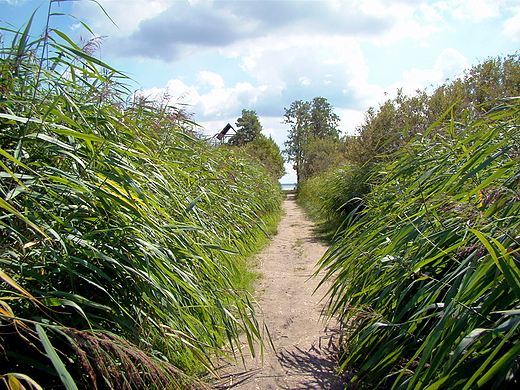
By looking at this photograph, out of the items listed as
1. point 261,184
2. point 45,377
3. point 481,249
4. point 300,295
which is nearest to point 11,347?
point 45,377

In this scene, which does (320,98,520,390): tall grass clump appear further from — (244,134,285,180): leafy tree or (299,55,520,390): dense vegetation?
(244,134,285,180): leafy tree

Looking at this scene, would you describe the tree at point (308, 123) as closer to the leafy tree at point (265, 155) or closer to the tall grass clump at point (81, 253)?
the leafy tree at point (265, 155)

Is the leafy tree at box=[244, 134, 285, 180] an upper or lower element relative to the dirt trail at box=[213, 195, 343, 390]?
upper

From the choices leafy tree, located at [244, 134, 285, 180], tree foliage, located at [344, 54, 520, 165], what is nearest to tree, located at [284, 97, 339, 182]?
leafy tree, located at [244, 134, 285, 180]

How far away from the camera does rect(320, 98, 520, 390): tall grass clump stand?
150 cm

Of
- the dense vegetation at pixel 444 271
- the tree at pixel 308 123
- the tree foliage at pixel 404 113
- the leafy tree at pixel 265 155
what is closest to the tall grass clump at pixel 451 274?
the dense vegetation at pixel 444 271

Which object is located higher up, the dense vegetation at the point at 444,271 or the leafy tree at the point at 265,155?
the leafy tree at the point at 265,155

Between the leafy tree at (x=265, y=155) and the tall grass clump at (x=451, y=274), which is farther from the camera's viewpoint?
the leafy tree at (x=265, y=155)

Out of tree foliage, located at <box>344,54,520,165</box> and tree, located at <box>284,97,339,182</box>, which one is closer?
tree foliage, located at <box>344,54,520,165</box>

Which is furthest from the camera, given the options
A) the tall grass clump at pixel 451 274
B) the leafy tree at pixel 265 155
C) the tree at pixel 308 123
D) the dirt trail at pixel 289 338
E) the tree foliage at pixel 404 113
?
the tree at pixel 308 123

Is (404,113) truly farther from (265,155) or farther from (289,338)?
(265,155)

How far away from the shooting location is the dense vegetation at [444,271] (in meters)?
1.51

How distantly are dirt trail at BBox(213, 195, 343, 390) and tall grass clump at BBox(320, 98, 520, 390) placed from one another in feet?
1.17

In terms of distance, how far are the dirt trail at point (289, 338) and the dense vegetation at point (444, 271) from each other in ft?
1.17
